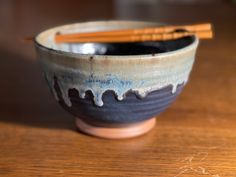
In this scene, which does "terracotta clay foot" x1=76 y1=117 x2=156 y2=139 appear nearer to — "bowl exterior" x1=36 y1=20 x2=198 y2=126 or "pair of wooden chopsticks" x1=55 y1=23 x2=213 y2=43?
"bowl exterior" x1=36 y1=20 x2=198 y2=126

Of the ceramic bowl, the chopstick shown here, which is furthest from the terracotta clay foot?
the chopstick

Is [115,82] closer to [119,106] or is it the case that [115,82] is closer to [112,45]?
[119,106]

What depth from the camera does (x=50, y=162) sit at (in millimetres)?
627

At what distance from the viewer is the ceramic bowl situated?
2.01 ft

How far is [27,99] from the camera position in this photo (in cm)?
83

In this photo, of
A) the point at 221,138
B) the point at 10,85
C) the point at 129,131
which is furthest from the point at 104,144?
the point at 10,85

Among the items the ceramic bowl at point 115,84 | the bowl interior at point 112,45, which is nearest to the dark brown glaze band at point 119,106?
the ceramic bowl at point 115,84

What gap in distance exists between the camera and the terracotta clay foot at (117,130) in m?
0.69

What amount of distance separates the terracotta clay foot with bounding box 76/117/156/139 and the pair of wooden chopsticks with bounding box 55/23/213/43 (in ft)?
0.41

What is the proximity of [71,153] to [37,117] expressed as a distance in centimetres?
13

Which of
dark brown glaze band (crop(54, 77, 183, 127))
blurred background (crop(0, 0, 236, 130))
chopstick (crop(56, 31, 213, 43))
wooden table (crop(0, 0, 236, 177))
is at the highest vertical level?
chopstick (crop(56, 31, 213, 43))

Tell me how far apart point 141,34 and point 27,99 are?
0.77 feet

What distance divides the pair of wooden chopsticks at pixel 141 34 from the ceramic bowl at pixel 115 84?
0.04m

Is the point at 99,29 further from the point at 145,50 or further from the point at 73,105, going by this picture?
the point at 73,105
